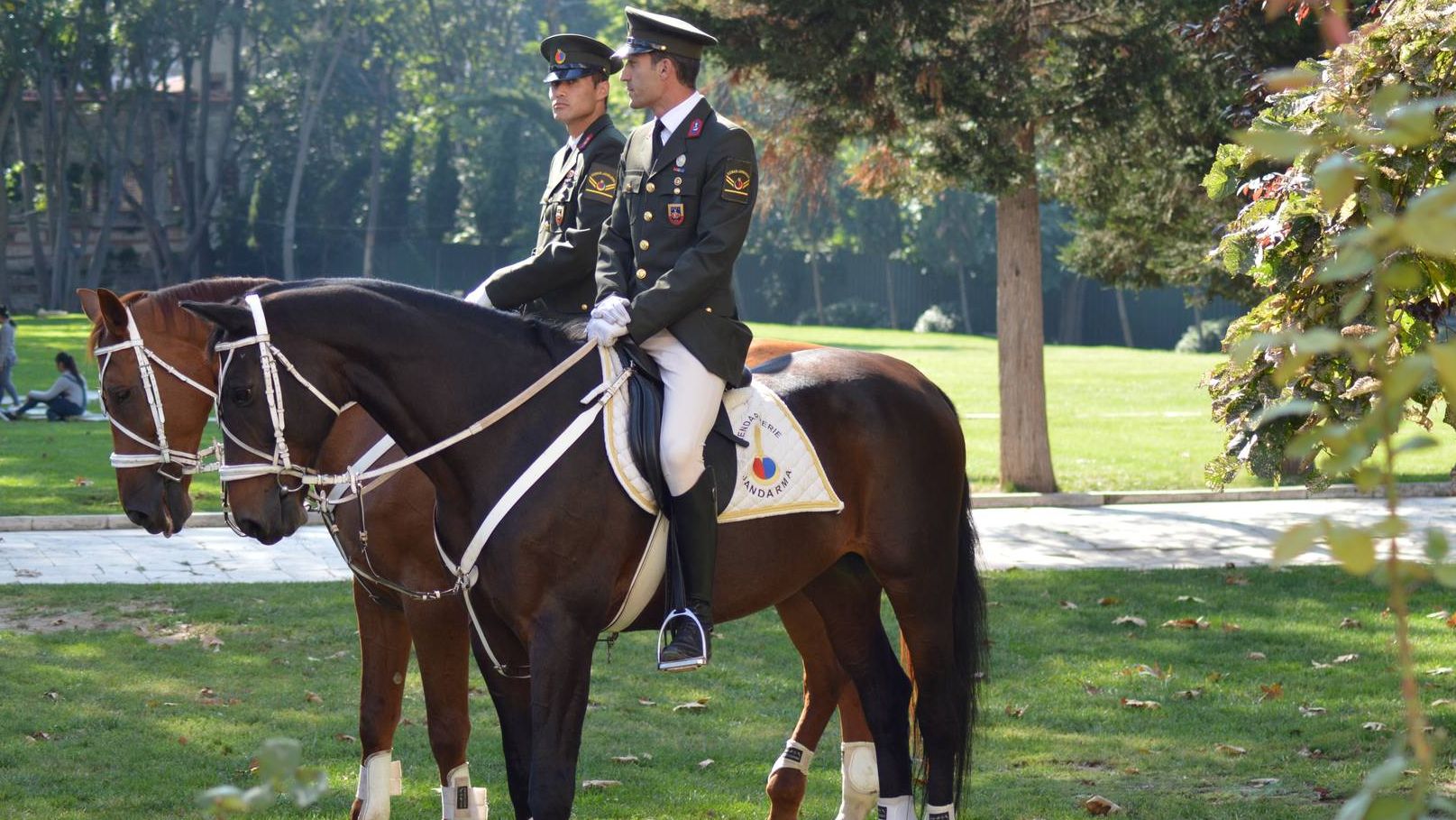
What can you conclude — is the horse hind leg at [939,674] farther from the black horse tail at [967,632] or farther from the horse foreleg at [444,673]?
the horse foreleg at [444,673]

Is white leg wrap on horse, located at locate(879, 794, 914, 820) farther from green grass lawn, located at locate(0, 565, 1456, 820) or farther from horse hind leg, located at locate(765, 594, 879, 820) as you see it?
green grass lawn, located at locate(0, 565, 1456, 820)

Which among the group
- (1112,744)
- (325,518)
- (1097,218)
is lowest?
(1112,744)

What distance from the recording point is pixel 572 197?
6.20 m

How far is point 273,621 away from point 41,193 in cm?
A: 4720

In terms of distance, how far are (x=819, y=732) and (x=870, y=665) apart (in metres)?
0.45

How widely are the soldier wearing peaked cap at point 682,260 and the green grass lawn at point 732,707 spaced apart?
6.26ft

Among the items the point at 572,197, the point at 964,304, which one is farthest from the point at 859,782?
the point at 964,304

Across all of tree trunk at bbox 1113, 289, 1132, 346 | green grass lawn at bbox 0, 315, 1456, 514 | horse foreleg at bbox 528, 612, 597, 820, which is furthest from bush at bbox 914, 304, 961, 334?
horse foreleg at bbox 528, 612, 597, 820

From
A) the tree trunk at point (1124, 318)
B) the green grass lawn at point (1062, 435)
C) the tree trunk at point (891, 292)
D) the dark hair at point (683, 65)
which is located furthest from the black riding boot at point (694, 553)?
the tree trunk at point (891, 292)

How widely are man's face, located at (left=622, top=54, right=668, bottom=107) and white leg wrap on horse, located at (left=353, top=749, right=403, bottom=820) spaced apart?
2656 mm

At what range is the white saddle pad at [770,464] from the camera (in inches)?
212

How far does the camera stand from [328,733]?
7.57m

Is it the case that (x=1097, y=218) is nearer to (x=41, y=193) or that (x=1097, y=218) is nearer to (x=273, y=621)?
(x=273, y=621)

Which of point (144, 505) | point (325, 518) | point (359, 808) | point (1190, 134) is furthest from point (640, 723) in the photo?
point (1190, 134)
